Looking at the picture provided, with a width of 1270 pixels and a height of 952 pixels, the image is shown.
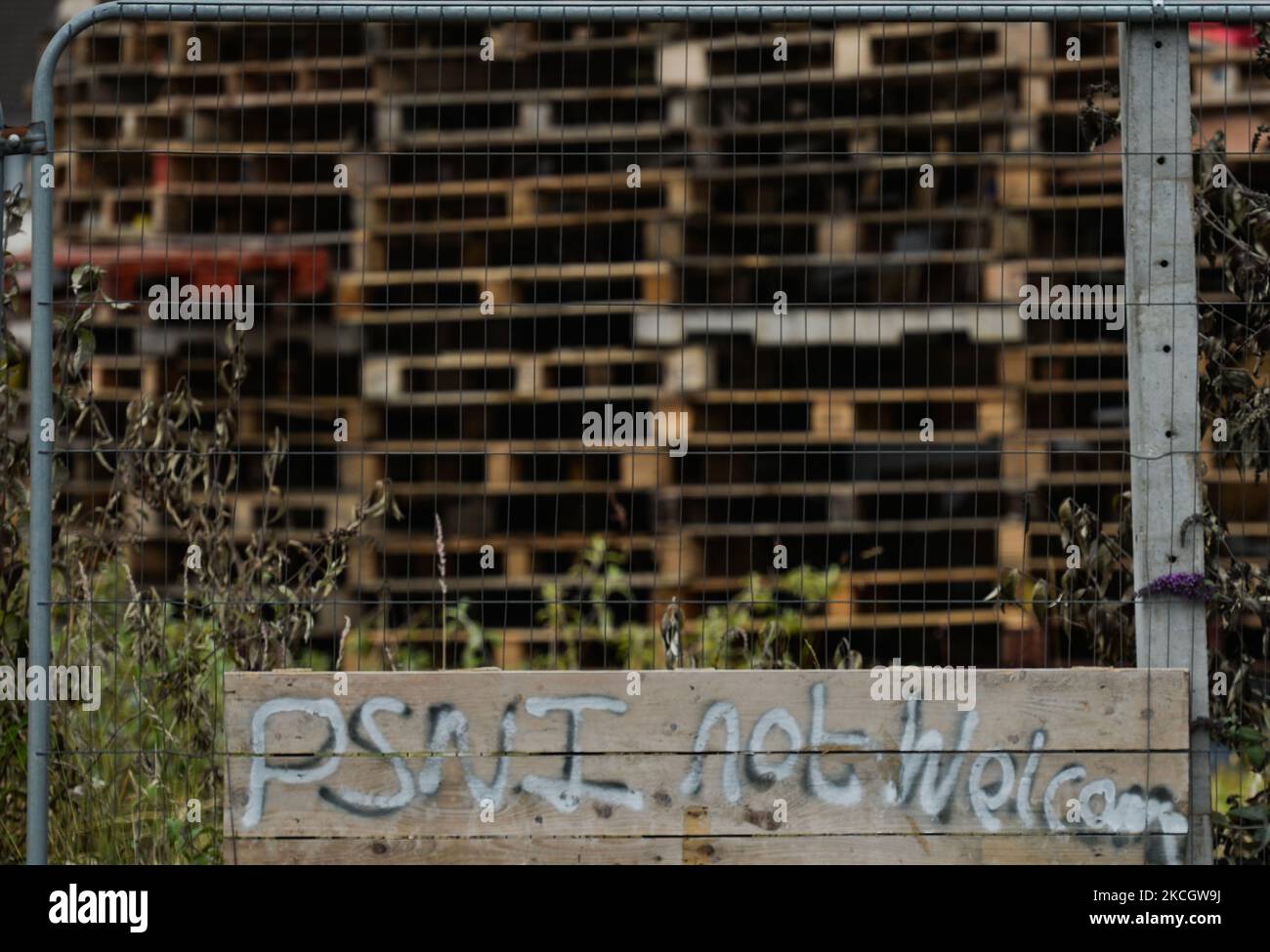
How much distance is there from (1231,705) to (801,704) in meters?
1.33

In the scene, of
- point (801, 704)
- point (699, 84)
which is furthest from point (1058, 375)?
point (801, 704)

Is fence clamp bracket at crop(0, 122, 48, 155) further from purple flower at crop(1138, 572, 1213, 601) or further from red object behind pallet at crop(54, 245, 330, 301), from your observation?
purple flower at crop(1138, 572, 1213, 601)

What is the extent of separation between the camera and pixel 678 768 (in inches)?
174

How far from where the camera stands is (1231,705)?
476 centimetres

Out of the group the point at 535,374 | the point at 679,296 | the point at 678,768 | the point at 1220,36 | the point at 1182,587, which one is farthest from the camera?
the point at 1220,36

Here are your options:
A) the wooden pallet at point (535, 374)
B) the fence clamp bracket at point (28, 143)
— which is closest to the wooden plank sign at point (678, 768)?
the fence clamp bracket at point (28, 143)

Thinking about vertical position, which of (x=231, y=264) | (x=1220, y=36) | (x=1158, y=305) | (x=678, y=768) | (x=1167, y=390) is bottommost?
(x=678, y=768)

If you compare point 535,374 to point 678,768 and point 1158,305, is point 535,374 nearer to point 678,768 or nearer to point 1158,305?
point 678,768

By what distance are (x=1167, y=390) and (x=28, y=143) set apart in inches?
127

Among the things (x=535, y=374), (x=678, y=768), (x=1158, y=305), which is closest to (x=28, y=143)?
(x=678, y=768)

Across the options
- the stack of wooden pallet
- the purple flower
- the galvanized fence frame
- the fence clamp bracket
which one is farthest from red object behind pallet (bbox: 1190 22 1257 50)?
the fence clamp bracket

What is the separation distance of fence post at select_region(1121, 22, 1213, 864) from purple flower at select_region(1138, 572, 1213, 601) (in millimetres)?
19

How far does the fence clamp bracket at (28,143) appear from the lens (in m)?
4.52

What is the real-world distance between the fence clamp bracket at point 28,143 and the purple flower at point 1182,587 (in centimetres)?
328
